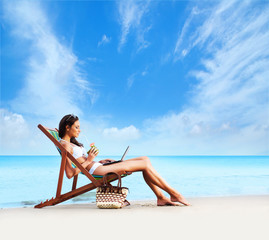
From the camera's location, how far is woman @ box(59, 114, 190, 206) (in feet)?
12.6

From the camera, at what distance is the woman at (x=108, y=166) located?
3.83 meters

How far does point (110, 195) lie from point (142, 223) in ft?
2.91

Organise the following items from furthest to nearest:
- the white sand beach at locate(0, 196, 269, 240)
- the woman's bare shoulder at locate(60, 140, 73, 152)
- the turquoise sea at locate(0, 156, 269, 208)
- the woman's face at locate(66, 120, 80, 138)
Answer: the turquoise sea at locate(0, 156, 269, 208) → the woman's face at locate(66, 120, 80, 138) → the woman's bare shoulder at locate(60, 140, 73, 152) → the white sand beach at locate(0, 196, 269, 240)

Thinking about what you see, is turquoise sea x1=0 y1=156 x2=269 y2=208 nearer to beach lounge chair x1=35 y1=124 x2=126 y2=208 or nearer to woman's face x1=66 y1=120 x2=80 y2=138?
beach lounge chair x1=35 y1=124 x2=126 y2=208

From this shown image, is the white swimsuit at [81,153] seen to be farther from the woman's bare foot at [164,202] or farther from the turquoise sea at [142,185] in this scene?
the turquoise sea at [142,185]

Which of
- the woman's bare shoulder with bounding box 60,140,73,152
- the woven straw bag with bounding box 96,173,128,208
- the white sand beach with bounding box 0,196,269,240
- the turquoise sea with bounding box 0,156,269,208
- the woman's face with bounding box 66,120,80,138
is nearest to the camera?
the white sand beach with bounding box 0,196,269,240

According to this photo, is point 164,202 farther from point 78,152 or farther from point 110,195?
point 78,152

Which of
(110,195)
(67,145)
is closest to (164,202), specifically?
(110,195)

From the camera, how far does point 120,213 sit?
11.4 ft

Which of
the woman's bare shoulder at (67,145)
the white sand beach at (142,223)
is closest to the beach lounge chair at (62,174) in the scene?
the woman's bare shoulder at (67,145)

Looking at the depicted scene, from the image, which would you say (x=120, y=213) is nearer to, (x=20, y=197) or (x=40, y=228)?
(x=40, y=228)

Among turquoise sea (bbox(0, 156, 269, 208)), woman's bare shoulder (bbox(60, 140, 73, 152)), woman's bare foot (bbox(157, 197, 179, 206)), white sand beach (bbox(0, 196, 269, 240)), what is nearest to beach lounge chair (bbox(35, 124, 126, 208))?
woman's bare shoulder (bbox(60, 140, 73, 152))

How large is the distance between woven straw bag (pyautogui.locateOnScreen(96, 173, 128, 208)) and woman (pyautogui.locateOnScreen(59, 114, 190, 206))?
172mm

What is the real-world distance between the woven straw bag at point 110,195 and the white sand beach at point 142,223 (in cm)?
8
